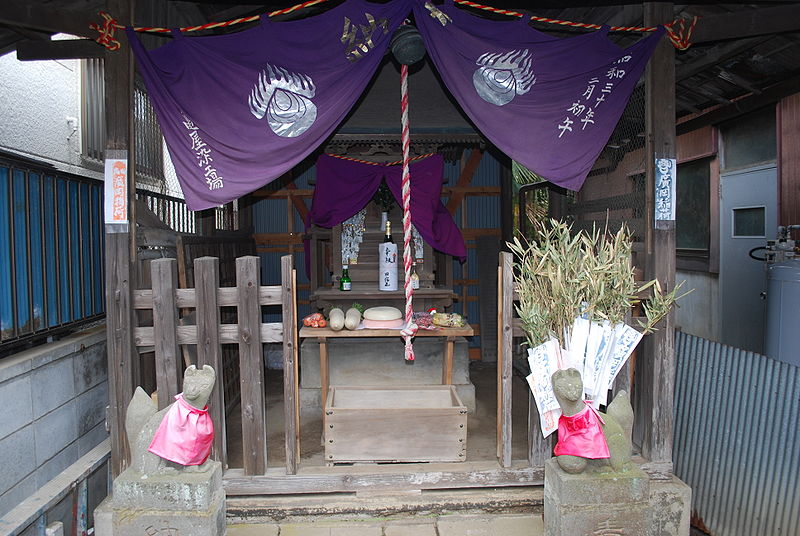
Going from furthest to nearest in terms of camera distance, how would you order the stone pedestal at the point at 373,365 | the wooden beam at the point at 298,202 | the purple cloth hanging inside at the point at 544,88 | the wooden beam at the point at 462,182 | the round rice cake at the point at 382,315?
1. the wooden beam at the point at 462,182
2. the wooden beam at the point at 298,202
3. the stone pedestal at the point at 373,365
4. the round rice cake at the point at 382,315
5. the purple cloth hanging inside at the point at 544,88

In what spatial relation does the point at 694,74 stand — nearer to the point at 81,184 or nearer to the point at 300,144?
the point at 300,144

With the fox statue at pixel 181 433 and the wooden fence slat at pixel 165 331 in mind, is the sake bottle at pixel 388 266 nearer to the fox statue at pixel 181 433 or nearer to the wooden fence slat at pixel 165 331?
the wooden fence slat at pixel 165 331

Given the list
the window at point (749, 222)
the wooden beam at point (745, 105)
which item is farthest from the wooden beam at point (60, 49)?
the window at point (749, 222)

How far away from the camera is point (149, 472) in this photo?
338 centimetres

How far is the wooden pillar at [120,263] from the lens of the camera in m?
4.20

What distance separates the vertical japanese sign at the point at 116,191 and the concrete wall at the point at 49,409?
3.96 ft

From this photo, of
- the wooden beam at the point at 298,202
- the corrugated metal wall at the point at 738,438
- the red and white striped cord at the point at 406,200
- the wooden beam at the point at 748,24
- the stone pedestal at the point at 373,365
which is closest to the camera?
the corrugated metal wall at the point at 738,438

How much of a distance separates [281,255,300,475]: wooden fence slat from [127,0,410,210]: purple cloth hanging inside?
88 cm

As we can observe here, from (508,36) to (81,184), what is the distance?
4202 mm

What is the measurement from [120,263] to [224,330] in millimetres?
1057

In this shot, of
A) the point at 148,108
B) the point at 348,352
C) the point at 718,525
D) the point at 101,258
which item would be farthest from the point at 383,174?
the point at 718,525

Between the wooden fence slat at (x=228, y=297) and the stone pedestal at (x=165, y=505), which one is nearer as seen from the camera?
the stone pedestal at (x=165, y=505)

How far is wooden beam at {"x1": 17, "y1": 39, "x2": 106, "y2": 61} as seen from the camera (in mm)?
4660

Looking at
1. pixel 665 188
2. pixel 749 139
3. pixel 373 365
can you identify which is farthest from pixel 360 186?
pixel 749 139
